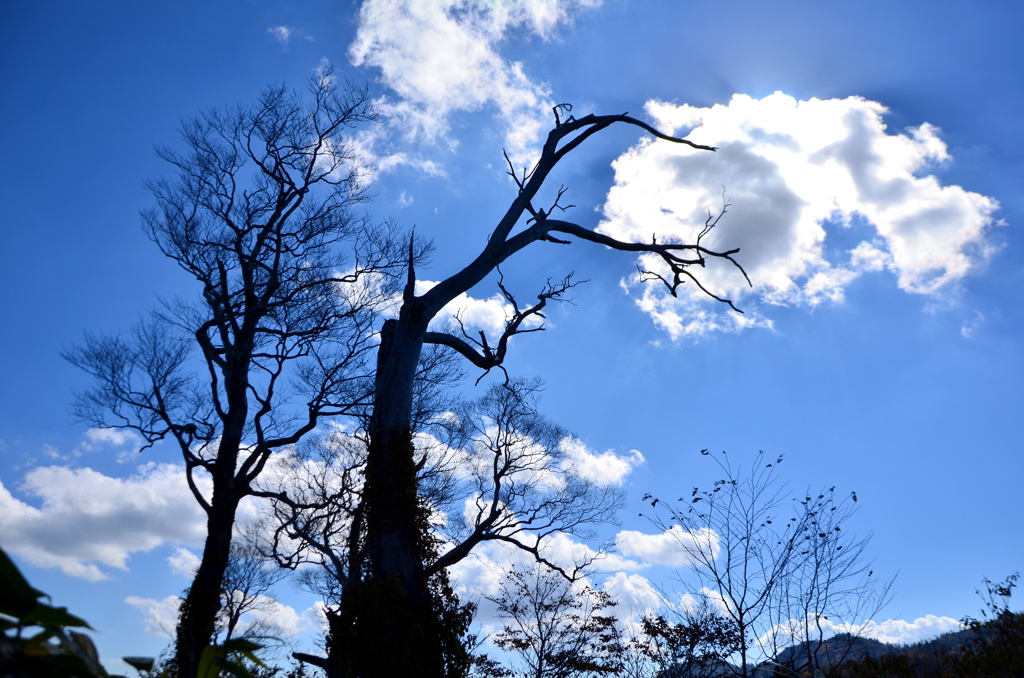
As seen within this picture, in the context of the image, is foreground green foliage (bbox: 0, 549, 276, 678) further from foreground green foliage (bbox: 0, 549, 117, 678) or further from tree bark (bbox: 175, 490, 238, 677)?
tree bark (bbox: 175, 490, 238, 677)

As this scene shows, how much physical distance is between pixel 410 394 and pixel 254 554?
10.4m

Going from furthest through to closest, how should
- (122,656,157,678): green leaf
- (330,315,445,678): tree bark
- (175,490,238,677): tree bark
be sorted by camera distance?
(175,490,238,677): tree bark, (330,315,445,678): tree bark, (122,656,157,678): green leaf

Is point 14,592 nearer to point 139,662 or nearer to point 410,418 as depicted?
point 139,662

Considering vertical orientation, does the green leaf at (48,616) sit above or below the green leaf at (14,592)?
below

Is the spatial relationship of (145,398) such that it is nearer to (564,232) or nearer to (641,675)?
(564,232)

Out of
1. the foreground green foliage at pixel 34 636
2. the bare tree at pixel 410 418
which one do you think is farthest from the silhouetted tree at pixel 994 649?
the foreground green foliage at pixel 34 636

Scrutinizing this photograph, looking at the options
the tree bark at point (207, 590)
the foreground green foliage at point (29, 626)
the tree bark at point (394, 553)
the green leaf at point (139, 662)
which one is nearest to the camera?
the foreground green foliage at point (29, 626)

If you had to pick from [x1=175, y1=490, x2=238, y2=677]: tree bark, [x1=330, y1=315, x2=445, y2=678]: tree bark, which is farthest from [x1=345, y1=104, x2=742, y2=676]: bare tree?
[x1=175, y1=490, x2=238, y2=677]: tree bark

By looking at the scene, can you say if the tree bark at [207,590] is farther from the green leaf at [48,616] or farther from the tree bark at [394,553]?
the green leaf at [48,616]

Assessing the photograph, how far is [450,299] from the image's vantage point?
311 inches

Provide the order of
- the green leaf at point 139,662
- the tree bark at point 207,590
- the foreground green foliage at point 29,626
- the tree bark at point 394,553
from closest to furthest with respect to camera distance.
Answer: the foreground green foliage at point 29,626, the green leaf at point 139,662, the tree bark at point 394,553, the tree bark at point 207,590

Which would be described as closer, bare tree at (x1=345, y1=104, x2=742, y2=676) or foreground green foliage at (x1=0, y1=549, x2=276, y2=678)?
foreground green foliage at (x1=0, y1=549, x2=276, y2=678)

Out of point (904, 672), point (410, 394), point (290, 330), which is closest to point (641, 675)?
point (904, 672)

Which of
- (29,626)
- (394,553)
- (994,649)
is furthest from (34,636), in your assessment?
(994,649)
